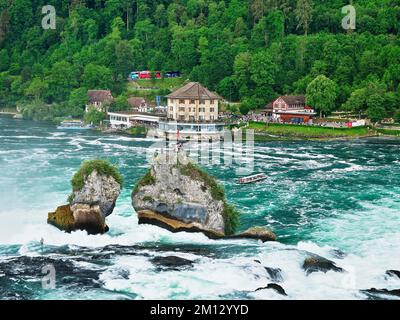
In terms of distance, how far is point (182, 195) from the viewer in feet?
122

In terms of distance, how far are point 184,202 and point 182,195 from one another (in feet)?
1.46

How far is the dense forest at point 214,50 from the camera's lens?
3406 inches

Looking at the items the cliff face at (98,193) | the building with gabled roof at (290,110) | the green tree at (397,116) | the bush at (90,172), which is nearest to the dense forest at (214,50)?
the green tree at (397,116)

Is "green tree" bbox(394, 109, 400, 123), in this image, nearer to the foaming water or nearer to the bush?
the foaming water

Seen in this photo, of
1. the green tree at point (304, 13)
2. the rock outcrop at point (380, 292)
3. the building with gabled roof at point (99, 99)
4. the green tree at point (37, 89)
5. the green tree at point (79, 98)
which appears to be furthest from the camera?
the green tree at point (304, 13)

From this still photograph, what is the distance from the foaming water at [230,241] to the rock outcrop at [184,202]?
684 millimetres

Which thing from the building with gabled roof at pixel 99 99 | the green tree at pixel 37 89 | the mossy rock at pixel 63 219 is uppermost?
A: the green tree at pixel 37 89

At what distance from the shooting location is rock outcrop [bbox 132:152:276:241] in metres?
36.2

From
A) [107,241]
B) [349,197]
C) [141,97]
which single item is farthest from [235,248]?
[141,97]

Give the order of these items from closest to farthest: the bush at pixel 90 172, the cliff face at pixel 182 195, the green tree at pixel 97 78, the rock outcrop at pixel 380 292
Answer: the rock outcrop at pixel 380 292 < the cliff face at pixel 182 195 < the bush at pixel 90 172 < the green tree at pixel 97 78

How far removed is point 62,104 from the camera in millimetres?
97500

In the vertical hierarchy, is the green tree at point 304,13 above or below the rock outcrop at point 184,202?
above

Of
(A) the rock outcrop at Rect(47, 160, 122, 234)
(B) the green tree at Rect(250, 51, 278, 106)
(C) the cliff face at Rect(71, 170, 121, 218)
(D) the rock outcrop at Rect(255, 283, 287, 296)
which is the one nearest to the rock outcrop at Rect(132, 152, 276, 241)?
(C) the cliff face at Rect(71, 170, 121, 218)

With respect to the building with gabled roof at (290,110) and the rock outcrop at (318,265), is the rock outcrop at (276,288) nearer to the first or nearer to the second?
the rock outcrop at (318,265)
